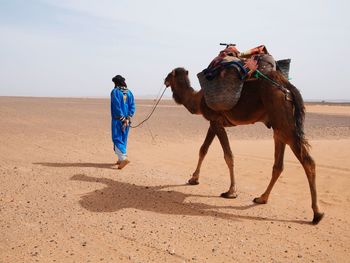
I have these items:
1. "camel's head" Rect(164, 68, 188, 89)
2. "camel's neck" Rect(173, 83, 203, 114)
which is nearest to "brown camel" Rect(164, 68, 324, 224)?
"camel's neck" Rect(173, 83, 203, 114)

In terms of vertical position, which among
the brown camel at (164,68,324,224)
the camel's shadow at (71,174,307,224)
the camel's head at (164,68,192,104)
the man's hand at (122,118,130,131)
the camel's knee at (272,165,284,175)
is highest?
the camel's head at (164,68,192,104)

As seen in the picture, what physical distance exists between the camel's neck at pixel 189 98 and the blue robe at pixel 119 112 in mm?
1541

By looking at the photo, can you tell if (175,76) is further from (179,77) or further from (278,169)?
(278,169)

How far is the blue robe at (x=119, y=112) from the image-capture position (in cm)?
826

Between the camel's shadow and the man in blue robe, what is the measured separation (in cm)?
170

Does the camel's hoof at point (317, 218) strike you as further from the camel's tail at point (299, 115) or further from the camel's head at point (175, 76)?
the camel's head at point (175, 76)

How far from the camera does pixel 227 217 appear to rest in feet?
16.9

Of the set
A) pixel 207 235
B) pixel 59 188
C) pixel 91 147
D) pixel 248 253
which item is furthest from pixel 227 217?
pixel 91 147

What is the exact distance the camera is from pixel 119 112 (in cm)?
828

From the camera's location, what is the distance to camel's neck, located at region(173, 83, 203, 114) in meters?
6.88

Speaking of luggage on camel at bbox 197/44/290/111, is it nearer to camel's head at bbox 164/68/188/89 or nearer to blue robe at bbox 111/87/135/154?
camel's head at bbox 164/68/188/89

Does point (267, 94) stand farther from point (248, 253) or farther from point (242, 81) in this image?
point (248, 253)

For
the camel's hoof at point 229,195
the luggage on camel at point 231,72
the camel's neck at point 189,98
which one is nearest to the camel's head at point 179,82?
the camel's neck at point 189,98

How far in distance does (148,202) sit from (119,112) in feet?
10.2
